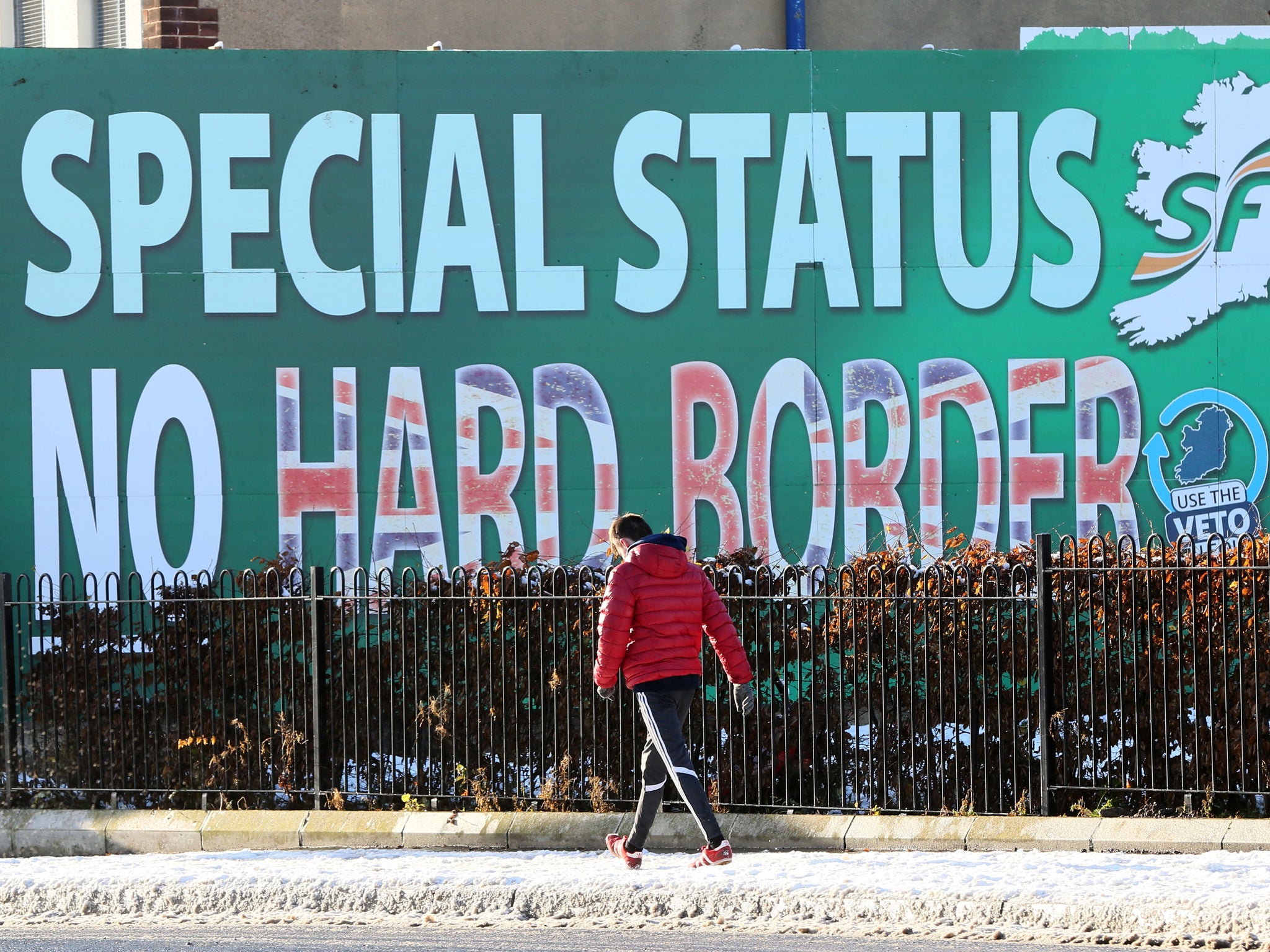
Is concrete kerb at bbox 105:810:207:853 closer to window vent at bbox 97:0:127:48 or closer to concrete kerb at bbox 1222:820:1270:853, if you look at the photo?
concrete kerb at bbox 1222:820:1270:853

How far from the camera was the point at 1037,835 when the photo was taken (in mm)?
8266

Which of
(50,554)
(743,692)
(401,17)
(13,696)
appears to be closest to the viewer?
(743,692)

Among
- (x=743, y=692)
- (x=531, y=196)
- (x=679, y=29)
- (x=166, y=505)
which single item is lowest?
(x=743, y=692)

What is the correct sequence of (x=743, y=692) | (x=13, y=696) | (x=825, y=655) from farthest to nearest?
(x=13, y=696) < (x=825, y=655) < (x=743, y=692)

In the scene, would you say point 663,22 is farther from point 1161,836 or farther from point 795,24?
point 1161,836

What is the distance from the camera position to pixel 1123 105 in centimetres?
1386

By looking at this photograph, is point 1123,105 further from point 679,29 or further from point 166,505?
point 166,505

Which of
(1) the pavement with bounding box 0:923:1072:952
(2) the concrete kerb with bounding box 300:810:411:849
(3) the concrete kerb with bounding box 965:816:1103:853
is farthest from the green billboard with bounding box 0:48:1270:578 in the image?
(1) the pavement with bounding box 0:923:1072:952

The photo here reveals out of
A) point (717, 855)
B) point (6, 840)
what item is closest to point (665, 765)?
point (717, 855)

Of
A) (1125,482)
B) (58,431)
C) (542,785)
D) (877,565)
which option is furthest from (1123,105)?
(58,431)

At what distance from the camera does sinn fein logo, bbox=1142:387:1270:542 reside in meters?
13.7

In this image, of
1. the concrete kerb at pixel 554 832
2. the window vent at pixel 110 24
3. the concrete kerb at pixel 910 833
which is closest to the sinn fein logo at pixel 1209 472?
the concrete kerb at pixel 554 832

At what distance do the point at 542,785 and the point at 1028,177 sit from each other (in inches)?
293

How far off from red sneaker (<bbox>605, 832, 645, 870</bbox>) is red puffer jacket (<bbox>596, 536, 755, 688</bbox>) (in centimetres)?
80
